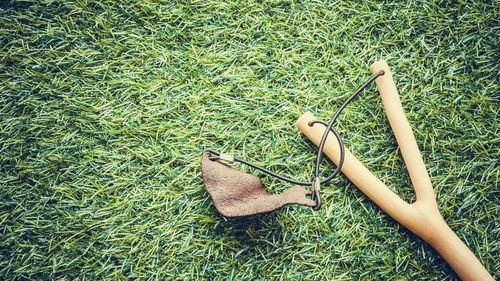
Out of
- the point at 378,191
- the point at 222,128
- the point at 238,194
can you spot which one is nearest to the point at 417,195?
the point at 378,191

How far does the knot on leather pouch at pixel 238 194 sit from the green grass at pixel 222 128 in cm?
25

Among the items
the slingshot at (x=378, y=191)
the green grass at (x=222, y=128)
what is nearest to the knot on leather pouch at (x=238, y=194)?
A: the slingshot at (x=378, y=191)

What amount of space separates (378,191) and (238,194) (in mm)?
692

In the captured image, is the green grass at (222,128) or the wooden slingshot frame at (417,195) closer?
the wooden slingshot frame at (417,195)

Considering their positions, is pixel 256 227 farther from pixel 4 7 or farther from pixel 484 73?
pixel 4 7

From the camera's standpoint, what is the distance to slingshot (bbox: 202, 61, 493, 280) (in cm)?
143

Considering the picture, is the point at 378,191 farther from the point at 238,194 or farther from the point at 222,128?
the point at 222,128

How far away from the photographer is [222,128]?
5.77 ft

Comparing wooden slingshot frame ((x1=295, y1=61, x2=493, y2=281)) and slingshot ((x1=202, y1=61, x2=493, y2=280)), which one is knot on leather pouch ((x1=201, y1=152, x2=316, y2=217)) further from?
wooden slingshot frame ((x1=295, y1=61, x2=493, y2=281))

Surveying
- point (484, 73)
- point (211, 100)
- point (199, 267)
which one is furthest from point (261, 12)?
point (199, 267)

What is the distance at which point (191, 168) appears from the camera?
1.73 m

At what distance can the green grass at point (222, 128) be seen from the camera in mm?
1681

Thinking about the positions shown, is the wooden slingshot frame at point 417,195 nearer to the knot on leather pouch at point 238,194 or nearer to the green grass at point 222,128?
the green grass at point 222,128

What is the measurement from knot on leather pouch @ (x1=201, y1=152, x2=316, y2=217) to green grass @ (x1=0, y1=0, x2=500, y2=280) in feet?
0.82
